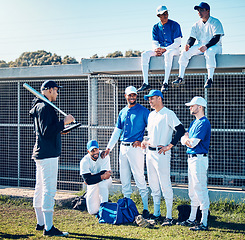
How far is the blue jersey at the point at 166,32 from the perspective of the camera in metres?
→ 7.23

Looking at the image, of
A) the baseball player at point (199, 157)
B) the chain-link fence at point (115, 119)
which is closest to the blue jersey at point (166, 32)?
the chain-link fence at point (115, 119)

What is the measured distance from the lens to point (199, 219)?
5.86 meters

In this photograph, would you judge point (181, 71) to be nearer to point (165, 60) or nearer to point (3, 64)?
point (165, 60)

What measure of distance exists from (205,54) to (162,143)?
7.33 feet

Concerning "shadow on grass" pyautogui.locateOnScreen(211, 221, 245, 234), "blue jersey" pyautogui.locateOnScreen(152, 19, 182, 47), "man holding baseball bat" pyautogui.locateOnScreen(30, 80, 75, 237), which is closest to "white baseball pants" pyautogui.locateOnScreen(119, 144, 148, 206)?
"shadow on grass" pyautogui.locateOnScreen(211, 221, 245, 234)

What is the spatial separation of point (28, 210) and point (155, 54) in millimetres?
3982

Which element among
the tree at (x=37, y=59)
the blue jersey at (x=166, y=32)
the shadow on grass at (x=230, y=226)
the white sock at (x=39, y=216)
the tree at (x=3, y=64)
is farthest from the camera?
the tree at (x=3, y=64)

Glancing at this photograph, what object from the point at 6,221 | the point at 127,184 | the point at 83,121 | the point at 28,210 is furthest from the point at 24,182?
the point at 127,184

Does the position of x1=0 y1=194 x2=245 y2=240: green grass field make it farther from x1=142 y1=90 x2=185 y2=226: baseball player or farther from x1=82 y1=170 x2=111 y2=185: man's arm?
x1=82 y1=170 x2=111 y2=185: man's arm

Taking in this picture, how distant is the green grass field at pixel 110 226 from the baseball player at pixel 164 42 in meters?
2.66

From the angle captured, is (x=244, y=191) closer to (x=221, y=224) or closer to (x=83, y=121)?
(x=221, y=224)

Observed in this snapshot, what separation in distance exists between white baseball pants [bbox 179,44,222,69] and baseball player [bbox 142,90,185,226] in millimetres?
1448

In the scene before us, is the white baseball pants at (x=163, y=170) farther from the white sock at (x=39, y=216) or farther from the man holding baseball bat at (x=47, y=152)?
the white sock at (x=39, y=216)

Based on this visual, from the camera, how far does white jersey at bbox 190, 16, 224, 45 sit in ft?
22.4
